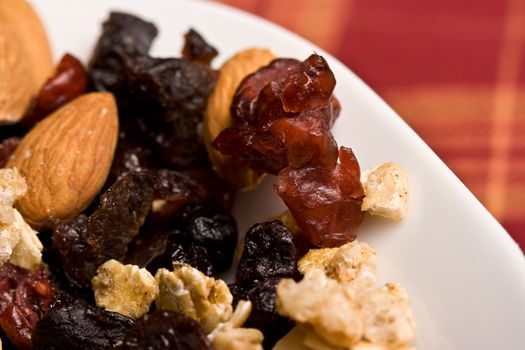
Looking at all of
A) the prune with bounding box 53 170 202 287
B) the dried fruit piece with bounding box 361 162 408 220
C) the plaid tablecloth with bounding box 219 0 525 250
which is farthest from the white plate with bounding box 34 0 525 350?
the plaid tablecloth with bounding box 219 0 525 250

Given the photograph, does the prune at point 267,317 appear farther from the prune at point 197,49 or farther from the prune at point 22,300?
the prune at point 197,49

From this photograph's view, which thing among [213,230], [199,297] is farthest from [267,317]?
[213,230]

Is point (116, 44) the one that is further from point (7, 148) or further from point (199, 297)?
point (199, 297)

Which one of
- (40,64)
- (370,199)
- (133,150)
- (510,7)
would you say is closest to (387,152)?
(370,199)

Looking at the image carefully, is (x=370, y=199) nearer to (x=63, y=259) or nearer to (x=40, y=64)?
(x=63, y=259)

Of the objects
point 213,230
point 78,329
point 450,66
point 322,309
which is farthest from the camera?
point 450,66

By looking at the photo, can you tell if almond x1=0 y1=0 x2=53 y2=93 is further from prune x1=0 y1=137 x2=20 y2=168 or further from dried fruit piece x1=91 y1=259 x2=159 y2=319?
dried fruit piece x1=91 y1=259 x2=159 y2=319
